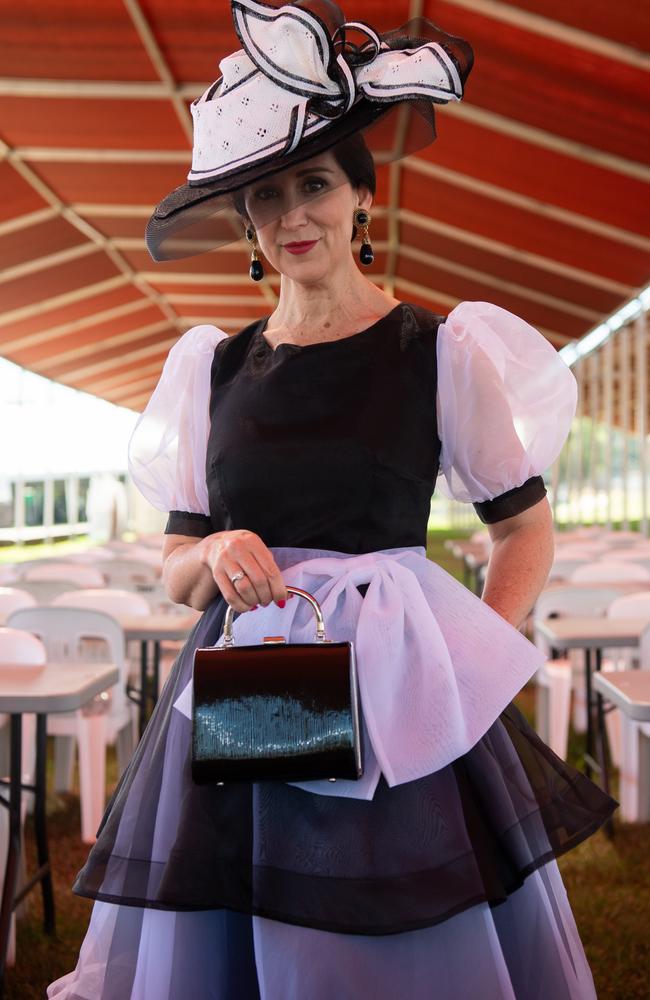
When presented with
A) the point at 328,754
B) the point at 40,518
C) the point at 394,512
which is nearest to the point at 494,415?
the point at 394,512

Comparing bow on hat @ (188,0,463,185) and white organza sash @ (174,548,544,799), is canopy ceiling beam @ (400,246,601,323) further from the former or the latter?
white organza sash @ (174,548,544,799)

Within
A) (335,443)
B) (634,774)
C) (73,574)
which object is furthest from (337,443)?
(73,574)

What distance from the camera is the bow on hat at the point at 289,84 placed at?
3.77ft

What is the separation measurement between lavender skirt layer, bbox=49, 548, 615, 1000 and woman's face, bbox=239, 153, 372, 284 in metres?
0.51

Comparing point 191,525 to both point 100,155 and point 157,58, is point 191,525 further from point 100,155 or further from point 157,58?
point 100,155

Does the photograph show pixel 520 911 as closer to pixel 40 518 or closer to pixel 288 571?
pixel 288 571

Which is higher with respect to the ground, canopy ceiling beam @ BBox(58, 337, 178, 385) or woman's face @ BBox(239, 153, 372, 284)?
canopy ceiling beam @ BBox(58, 337, 178, 385)

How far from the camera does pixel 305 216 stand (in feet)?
4.07

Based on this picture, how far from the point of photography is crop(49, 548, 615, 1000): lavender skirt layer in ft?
3.36

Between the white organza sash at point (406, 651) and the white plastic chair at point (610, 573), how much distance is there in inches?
186

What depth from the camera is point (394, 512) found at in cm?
124

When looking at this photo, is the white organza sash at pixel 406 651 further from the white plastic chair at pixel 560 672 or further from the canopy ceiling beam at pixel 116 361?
the canopy ceiling beam at pixel 116 361

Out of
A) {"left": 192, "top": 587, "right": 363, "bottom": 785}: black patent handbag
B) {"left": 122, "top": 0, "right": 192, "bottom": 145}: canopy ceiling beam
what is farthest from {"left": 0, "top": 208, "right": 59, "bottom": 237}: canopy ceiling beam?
{"left": 192, "top": 587, "right": 363, "bottom": 785}: black patent handbag

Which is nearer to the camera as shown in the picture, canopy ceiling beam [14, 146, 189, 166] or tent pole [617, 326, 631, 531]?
canopy ceiling beam [14, 146, 189, 166]
